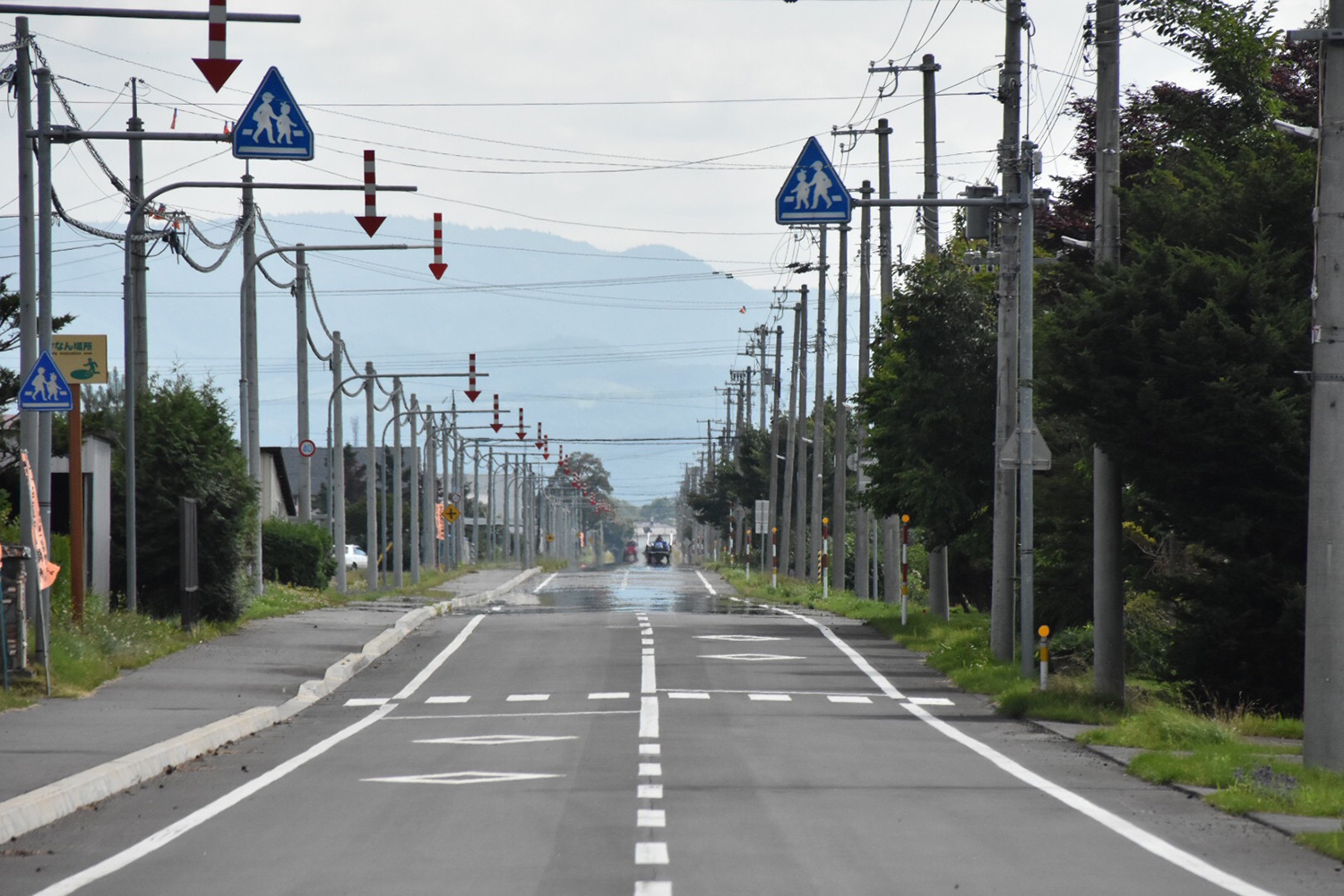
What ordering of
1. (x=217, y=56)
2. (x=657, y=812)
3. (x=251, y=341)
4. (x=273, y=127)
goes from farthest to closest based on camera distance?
(x=251, y=341) < (x=273, y=127) < (x=217, y=56) < (x=657, y=812)

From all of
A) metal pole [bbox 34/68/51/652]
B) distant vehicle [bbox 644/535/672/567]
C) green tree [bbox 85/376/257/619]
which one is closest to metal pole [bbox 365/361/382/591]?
green tree [bbox 85/376/257/619]

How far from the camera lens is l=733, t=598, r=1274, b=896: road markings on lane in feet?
30.8

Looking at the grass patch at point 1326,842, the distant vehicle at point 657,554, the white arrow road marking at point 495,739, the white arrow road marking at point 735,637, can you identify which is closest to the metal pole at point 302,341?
the white arrow road marking at point 735,637

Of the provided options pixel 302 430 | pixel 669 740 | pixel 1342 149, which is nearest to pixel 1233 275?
pixel 1342 149

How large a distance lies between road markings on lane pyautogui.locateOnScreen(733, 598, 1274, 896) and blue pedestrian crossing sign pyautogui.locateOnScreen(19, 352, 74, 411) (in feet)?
32.4

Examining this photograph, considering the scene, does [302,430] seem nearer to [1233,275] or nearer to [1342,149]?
[1233,275]

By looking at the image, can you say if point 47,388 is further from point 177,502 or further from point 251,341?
point 251,341

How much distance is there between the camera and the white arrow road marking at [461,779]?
44.4 ft

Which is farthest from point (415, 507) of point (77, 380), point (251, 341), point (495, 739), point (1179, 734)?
point (1179, 734)

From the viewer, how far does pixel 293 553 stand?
5119cm

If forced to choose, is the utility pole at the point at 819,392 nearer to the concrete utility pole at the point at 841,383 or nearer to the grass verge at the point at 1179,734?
the concrete utility pole at the point at 841,383

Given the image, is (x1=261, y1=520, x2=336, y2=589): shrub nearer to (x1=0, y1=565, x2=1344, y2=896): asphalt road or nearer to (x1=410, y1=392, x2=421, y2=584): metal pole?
(x1=410, y1=392, x2=421, y2=584): metal pole

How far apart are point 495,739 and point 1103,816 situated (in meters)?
6.64

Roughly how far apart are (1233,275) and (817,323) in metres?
34.9
